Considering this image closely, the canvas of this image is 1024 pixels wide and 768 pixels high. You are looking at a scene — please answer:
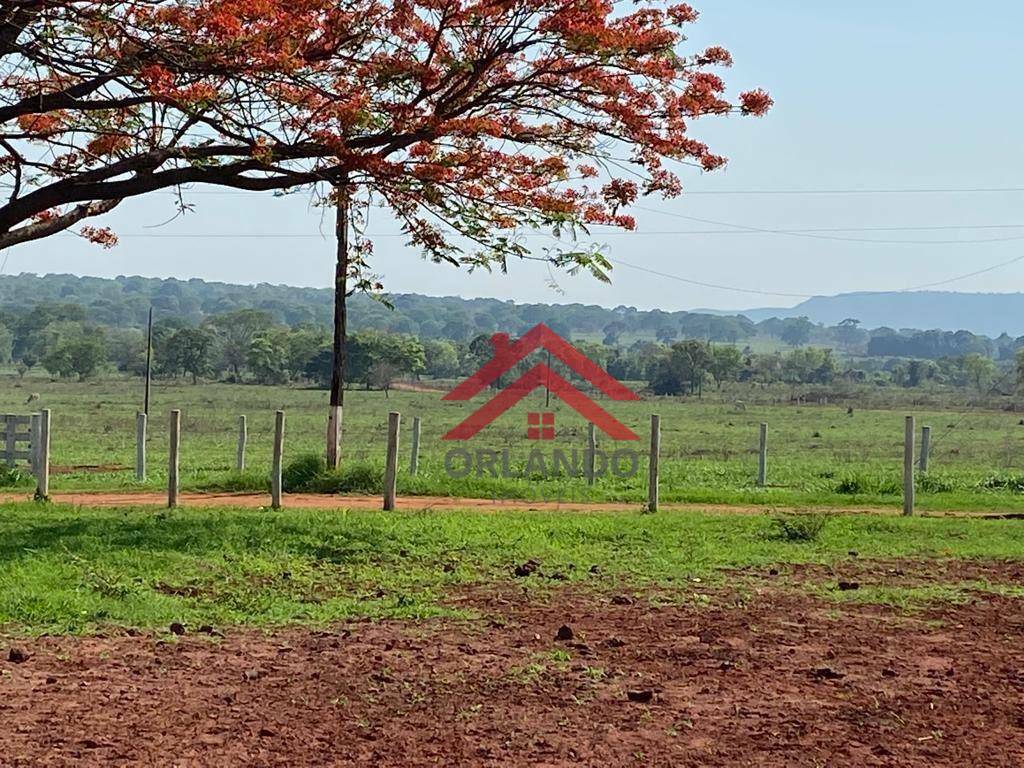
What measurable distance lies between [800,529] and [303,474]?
869 cm

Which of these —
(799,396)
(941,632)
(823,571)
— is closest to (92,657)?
(941,632)

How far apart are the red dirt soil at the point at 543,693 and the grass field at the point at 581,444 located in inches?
389

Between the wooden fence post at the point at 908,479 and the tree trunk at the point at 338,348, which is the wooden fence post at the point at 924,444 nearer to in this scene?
the wooden fence post at the point at 908,479

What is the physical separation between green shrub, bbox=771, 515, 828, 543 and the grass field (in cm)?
436

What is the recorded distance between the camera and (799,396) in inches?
3214

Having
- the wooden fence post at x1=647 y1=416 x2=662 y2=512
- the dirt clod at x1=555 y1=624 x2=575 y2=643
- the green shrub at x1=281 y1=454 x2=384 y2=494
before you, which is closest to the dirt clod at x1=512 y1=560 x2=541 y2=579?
the dirt clod at x1=555 y1=624 x2=575 y2=643

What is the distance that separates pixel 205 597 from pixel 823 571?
17.3 feet

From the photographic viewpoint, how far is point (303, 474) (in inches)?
760

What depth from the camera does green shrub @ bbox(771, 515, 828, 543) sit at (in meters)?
13.1

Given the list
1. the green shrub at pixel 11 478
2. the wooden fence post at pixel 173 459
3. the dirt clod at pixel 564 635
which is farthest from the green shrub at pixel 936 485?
the green shrub at pixel 11 478

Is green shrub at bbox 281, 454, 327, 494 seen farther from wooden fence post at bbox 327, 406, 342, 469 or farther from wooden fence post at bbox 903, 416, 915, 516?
wooden fence post at bbox 903, 416, 915, 516

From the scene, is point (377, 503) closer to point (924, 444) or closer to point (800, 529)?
point (800, 529)

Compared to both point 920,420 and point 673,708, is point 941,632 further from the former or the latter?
point 920,420

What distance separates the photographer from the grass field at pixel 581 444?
19078mm
